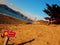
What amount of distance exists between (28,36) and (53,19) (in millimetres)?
9144

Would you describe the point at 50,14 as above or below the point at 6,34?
above

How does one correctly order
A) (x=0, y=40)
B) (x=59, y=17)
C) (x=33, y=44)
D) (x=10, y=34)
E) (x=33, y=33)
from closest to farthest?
(x=10, y=34) → (x=0, y=40) → (x=33, y=44) → (x=33, y=33) → (x=59, y=17)

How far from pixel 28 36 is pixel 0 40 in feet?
12.3

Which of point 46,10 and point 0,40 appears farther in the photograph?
point 46,10

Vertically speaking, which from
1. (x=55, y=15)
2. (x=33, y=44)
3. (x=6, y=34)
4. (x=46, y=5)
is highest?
(x=46, y=5)

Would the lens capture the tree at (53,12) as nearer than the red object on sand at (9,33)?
No

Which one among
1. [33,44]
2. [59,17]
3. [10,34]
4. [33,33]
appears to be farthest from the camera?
[59,17]

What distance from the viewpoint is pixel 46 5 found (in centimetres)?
2488

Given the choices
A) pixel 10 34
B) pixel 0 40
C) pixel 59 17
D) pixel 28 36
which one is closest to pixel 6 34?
pixel 10 34

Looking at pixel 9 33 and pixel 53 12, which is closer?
pixel 9 33

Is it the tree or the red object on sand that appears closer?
the red object on sand

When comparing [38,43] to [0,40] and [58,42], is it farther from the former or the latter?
[0,40]

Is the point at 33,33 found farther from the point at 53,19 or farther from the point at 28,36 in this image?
the point at 53,19

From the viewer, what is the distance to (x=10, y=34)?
912cm
